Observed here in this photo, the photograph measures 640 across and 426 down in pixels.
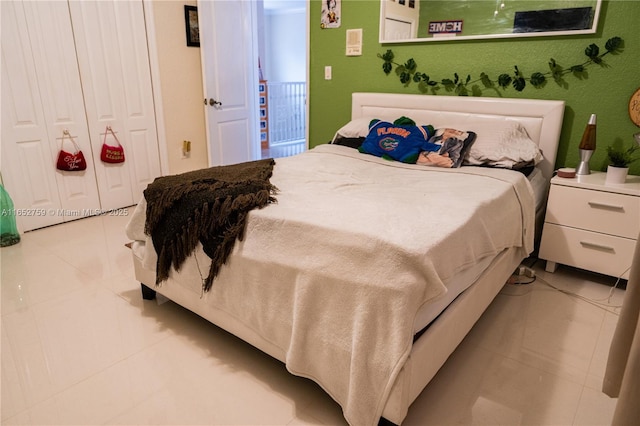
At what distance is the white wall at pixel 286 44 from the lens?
30.2 feet

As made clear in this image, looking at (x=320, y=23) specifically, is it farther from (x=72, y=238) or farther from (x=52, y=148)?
(x=72, y=238)

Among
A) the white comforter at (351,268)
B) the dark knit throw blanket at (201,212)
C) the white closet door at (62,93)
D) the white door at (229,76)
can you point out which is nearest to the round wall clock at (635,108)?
the white comforter at (351,268)

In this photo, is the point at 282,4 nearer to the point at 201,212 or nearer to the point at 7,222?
the point at 7,222

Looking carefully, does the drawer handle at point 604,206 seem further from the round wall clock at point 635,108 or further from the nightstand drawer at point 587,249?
the round wall clock at point 635,108

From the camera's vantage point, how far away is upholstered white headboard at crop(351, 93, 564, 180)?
2.80 meters

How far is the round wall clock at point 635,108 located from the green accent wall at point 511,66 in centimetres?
3

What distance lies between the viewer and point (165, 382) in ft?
5.76

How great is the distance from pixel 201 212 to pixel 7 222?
2.22 m

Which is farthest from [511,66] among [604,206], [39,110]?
[39,110]

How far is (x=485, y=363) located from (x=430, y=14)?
102 inches

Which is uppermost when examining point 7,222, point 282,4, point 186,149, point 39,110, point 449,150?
point 282,4

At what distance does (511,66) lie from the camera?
296cm

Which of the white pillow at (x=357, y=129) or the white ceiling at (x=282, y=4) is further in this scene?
the white ceiling at (x=282, y=4)

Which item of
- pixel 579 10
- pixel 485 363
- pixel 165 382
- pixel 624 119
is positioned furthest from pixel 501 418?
pixel 579 10
